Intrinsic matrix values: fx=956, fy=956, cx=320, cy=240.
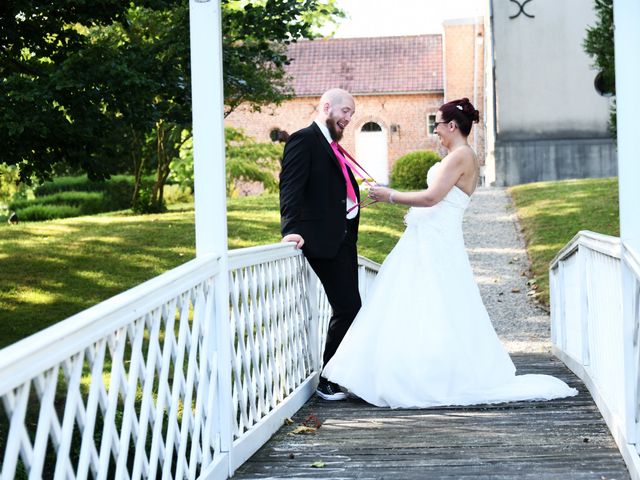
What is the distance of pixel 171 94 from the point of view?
1090 centimetres

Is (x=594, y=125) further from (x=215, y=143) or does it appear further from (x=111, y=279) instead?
(x=215, y=143)

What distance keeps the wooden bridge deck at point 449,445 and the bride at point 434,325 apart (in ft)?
0.50

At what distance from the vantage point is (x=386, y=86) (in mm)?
41906

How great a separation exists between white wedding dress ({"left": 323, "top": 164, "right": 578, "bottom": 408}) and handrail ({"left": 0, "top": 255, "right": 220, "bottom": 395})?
2.35 meters

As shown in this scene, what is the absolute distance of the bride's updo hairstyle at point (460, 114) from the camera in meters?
6.45

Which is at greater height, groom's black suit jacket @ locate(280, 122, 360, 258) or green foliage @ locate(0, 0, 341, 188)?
green foliage @ locate(0, 0, 341, 188)

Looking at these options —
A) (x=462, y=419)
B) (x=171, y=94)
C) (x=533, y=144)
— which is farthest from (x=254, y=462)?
(x=533, y=144)

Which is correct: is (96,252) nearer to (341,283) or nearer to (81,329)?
(341,283)

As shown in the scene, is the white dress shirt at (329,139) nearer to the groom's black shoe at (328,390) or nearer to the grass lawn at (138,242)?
the groom's black shoe at (328,390)

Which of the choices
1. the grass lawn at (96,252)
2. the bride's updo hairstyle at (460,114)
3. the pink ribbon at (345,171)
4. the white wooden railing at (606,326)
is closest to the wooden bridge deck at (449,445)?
the white wooden railing at (606,326)

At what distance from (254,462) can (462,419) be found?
4.59 feet

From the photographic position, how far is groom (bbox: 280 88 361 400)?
6.06 metres

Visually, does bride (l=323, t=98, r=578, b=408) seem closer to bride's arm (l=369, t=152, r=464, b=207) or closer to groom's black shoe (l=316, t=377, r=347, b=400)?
bride's arm (l=369, t=152, r=464, b=207)

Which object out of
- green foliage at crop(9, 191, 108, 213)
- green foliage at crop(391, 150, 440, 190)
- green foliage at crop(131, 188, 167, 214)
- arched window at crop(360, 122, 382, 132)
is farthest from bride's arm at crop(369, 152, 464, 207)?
arched window at crop(360, 122, 382, 132)
